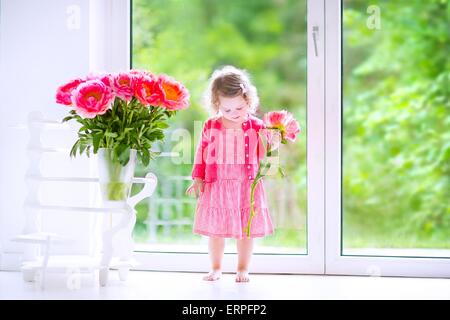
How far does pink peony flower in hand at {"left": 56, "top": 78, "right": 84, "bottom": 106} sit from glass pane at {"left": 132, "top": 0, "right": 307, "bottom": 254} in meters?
0.52

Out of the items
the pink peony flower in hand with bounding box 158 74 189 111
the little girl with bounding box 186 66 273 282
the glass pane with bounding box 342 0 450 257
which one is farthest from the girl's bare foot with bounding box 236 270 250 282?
the pink peony flower in hand with bounding box 158 74 189 111

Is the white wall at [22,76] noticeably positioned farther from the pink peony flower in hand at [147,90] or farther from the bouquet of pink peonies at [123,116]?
the pink peony flower in hand at [147,90]

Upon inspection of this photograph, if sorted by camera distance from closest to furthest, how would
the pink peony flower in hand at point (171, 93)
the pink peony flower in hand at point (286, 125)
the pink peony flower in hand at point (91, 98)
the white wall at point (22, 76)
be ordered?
the pink peony flower in hand at point (91, 98), the pink peony flower in hand at point (171, 93), the pink peony flower in hand at point (286, 125), the white wall at point (22, 76)

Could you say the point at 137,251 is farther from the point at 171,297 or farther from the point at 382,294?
the point at 382,294

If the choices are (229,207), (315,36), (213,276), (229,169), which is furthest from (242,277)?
(315,36)

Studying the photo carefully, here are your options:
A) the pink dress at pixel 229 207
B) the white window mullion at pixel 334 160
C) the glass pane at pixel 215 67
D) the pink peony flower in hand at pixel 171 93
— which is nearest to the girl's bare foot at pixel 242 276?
the pink dress at pixel 229 207

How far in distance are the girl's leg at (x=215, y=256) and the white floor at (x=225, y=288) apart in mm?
32

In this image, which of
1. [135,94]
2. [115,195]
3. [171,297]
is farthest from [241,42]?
[171,297]

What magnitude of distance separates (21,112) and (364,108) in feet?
4.74

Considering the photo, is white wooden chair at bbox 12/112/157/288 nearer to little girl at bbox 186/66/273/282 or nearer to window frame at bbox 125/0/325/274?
little girl at bbox 186/66/273/282

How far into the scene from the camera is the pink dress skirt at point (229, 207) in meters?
2.41

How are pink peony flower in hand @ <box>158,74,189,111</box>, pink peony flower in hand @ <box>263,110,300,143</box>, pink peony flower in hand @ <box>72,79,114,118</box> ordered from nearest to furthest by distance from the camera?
pink peony flower in hand @ <box>72,79,114,118</box>
pink peony flower in hand @ <box>158,74,189,111</box>
pink peony flower in hand @ <box>263,110,300,143</box>

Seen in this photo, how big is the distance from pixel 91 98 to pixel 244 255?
2.63ft

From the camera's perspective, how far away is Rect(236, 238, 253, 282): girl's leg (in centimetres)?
245
